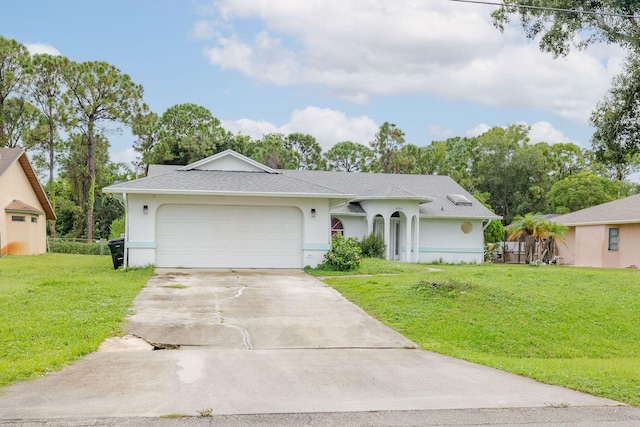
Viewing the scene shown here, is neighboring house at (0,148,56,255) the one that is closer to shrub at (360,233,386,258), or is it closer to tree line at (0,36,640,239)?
tree line at (0,36,640,239)

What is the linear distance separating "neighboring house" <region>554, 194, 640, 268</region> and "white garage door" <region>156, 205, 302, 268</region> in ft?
53.6

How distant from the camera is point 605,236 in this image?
90.2 ft

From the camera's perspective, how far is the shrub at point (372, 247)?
24.0 metres

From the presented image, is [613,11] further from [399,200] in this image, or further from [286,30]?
[399,200]

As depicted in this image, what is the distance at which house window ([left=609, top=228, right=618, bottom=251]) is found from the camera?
88.9 ft

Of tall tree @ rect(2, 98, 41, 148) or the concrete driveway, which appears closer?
the concrete driveway

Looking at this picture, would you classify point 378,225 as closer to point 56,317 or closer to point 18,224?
point 18,224

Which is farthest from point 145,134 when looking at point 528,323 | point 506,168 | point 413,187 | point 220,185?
point 528,323

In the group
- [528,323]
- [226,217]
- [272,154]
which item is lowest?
[528,323]

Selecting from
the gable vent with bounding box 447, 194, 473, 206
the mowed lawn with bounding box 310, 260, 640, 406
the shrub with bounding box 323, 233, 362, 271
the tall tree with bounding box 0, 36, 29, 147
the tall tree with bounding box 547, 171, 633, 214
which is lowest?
the mowed lawn with bounding box 310, 260, 640, 406

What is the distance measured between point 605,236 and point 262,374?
2518 centimetres

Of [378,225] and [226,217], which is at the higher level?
[226,217]

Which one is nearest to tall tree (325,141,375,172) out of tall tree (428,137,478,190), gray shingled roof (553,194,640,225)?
tall tree (428,137,478,190)

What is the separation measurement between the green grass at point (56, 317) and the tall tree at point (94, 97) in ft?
80.5
